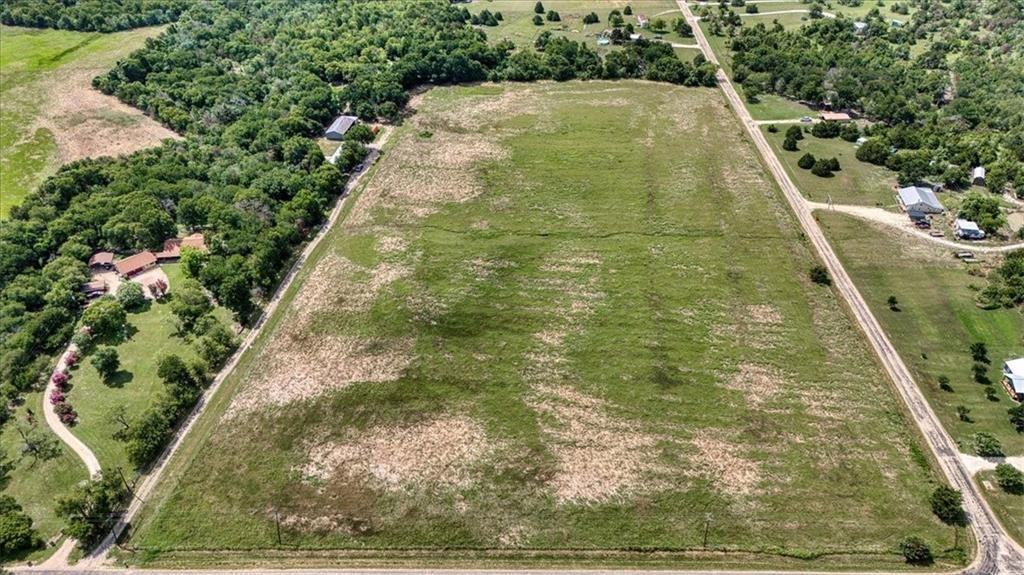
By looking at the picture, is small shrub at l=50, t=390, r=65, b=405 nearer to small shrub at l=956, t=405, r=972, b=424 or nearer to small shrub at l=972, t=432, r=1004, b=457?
small shrub at l=972, t=432, r=1004, b=457

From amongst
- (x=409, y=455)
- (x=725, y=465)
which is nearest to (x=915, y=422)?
(x=725, y=465)

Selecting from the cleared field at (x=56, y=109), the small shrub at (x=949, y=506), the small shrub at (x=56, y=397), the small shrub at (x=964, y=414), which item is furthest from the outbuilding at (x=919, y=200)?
the cleared field at (x=56, y=109)

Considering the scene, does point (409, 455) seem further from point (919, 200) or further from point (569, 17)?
point (569, 17)

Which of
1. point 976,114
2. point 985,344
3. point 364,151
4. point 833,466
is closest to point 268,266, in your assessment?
point 364,151

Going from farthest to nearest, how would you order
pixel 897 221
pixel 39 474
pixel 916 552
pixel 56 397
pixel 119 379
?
Answer: pixel 897 221
pixel 119 379
pixel 56 397
pixel 39 474
pixel 916 552

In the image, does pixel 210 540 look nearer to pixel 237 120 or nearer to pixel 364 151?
pixel 364 151

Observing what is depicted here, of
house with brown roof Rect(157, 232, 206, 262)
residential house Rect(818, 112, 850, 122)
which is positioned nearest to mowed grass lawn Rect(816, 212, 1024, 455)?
residential house Rect(818, 112, 850, 122)
